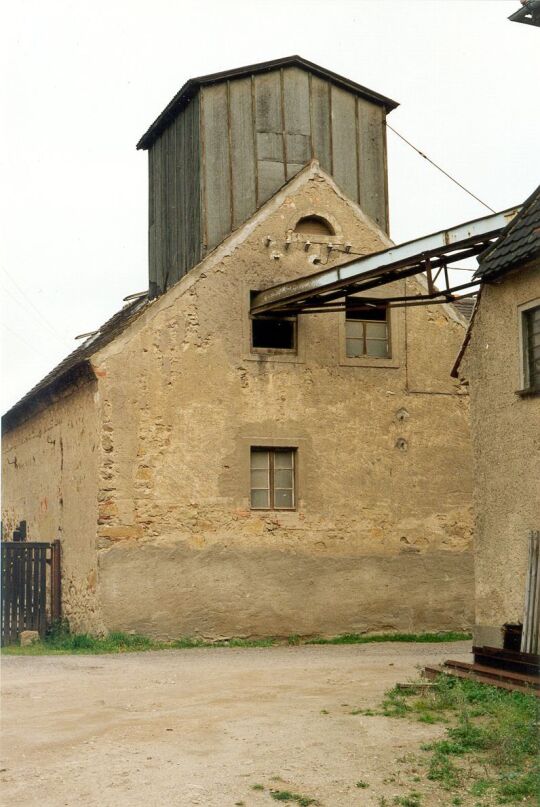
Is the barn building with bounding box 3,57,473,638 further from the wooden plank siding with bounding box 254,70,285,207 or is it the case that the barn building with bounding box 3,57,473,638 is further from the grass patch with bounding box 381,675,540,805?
the grass patch with bounding box 381,675,540,805

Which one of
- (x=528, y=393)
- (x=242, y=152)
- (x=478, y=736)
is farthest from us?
(x=242, y=152)

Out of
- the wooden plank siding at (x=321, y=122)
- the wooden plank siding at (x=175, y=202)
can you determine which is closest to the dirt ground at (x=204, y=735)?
the wooden plank siding at (x=175, y=202)

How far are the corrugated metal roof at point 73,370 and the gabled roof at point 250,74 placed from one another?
3.51 metres

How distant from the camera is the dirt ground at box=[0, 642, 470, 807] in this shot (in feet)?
23.6

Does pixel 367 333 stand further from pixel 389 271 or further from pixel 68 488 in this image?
pixel 68 488

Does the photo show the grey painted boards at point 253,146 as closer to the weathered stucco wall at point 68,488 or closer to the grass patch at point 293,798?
the weathered stucco wall at point 68,488

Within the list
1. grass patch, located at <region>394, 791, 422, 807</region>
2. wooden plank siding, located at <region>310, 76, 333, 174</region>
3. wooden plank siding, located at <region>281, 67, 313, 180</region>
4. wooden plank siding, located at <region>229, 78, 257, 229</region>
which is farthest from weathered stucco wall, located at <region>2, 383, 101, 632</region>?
grass patch, located at <region>394, 791, 422, 807</region>

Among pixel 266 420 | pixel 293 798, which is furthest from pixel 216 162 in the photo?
pixel 293 798

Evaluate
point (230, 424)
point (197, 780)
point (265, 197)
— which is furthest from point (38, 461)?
point (197, 780)

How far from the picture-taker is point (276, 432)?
17547 mm

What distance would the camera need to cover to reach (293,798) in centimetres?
700

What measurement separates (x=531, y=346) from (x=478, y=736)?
5103mm

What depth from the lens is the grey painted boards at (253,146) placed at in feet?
60.8

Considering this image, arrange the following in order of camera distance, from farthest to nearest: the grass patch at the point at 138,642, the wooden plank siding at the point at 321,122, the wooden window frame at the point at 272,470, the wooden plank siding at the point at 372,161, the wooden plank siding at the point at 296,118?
1. the wooden plank siding at the point at 372,161
2. the wooden plank siding at the point at 321,122
3. the wooden plank siding at the point at 296,118
4. the wooden window frame at the point at 272,470
5. the grass patch at the point at 138,642
